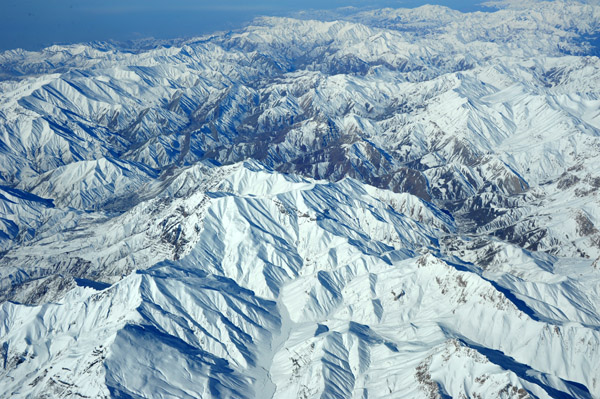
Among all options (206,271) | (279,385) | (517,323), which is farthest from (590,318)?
(206,271)

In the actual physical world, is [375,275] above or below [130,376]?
below

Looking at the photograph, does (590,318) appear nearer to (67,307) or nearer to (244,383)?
(244,383)

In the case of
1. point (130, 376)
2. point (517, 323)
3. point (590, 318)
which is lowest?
point (590, 318)

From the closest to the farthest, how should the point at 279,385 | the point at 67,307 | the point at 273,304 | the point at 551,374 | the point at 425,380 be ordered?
the point at 425,380 → the point at 551,374 → the point at 279,385 → the point at 67,307 → the point at 273,304

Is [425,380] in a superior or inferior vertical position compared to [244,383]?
superior

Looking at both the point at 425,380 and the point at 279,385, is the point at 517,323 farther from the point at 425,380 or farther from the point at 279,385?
the point at 279,385

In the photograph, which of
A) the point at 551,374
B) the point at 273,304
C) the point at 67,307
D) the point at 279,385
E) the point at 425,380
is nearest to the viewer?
the point at 425,380

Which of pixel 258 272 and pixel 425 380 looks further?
pixel 258 272

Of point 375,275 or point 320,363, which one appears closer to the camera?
point 320,363

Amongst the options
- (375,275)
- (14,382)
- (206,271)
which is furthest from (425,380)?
(14,382)
